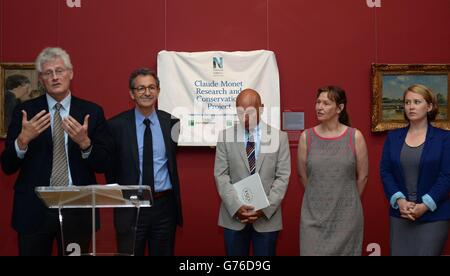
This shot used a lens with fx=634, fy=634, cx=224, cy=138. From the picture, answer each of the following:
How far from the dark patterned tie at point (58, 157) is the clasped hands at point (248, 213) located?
1.07 meters

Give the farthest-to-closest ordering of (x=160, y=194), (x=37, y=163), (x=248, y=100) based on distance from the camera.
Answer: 1. (x=248, y=100)
2. (x=160, y=194)
3. (x=37, y=163)

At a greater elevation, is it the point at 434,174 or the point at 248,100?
the point at 248,100

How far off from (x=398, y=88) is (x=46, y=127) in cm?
292

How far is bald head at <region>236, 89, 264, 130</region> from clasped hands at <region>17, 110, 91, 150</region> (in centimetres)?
104

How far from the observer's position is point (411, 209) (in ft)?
12.3

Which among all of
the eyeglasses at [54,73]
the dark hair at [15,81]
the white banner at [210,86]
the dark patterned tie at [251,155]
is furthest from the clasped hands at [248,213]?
the dark hair at [15,81]

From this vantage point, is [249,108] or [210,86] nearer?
[249,108]

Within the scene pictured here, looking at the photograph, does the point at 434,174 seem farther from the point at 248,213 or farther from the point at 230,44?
the point at 230,44

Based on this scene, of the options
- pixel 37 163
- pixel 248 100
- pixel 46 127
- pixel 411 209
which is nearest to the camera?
pixel 46 127

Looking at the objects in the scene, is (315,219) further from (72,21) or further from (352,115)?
(72,21)

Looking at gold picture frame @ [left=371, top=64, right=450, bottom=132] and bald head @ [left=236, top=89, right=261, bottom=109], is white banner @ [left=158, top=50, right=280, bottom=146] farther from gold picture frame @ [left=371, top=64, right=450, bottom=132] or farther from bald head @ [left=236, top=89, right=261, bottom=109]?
bald head @ [left=236, top=89, right=261, bottom=109]

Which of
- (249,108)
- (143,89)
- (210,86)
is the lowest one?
(249,108)

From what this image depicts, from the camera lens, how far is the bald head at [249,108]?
156 inches

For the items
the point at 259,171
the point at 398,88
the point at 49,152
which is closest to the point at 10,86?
the point at 49,152
